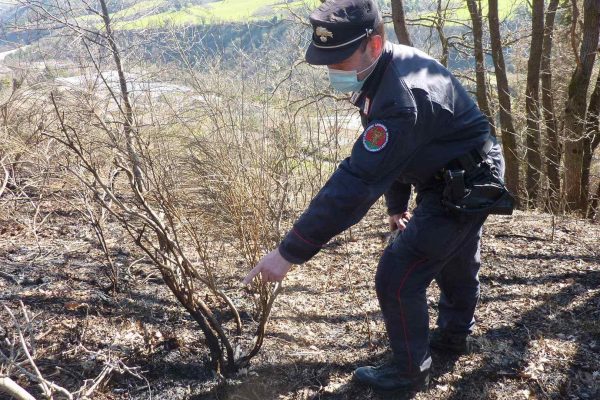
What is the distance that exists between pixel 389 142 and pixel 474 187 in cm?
55

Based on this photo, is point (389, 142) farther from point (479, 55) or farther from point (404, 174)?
A: point (479, 55)

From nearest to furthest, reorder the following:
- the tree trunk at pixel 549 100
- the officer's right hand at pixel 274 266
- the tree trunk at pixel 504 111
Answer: the officer's right hand at pixel 274 266, the tree trunk at pixel 504 111, the tree trunk at pixel 549 100

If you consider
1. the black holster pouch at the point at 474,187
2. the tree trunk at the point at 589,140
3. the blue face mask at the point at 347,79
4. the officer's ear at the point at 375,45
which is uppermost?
the officer's ear at the point at 375,45

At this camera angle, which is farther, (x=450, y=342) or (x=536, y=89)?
(x=536, y=89)

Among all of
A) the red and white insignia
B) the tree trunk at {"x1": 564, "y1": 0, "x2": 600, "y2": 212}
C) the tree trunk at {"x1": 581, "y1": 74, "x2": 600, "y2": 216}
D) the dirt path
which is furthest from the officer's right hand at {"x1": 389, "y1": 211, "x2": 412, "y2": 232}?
the tree trunk at {"x1": 581, "y1": 74, "x2": 600, "y2": 216}

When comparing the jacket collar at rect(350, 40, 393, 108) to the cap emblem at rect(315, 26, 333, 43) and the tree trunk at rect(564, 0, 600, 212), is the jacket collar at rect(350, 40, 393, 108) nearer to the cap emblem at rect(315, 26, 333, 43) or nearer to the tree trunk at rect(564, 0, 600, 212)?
the cap emblem at rect(315, 26, 333, 43)

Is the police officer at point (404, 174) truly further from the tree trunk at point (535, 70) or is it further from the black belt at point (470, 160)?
the tree trunk at point (535, 70)

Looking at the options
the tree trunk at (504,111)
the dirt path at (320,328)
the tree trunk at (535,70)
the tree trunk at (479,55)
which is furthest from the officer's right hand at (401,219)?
the tree trunk at (479,55)

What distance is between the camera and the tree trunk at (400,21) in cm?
684

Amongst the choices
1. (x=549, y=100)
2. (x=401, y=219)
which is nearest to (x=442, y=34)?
(x=549, y=100)

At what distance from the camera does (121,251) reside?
426 cm

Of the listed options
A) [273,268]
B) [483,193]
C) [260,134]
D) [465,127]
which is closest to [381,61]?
[465,127]

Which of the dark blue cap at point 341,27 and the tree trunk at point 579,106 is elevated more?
the dark blue cap at point 341,27

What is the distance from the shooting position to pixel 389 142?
6.36 feet
